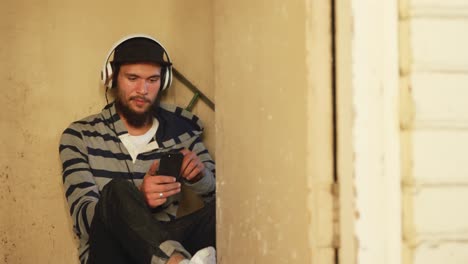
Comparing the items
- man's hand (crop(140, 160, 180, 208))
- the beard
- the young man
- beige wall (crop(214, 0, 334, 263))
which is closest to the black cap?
the young man

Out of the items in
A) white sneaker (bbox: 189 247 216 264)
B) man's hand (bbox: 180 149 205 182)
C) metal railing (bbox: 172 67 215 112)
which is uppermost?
metal railing (bbox: 172 67 215 112)

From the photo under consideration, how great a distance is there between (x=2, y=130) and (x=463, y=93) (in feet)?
6.11

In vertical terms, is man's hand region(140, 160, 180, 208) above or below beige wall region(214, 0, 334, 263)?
below

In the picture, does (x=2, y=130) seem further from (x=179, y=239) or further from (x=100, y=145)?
(x=179, y=239)

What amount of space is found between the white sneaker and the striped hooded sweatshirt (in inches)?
26.2

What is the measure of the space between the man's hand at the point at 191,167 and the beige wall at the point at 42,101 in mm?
477

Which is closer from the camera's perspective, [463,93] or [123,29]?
[463,93]

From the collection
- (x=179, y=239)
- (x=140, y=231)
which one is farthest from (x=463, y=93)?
(x=179, y=239)

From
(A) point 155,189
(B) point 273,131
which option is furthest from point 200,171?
(B) point 273,131

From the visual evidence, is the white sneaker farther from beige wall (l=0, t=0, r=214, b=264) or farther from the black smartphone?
beige wall (l=0, t=0, r=214, b=264)

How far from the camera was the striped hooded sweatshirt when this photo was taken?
84.2 inches

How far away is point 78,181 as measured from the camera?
2135mm

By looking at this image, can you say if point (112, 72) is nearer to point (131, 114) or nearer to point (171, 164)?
point (131, 114)

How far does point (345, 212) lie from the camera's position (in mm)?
890
